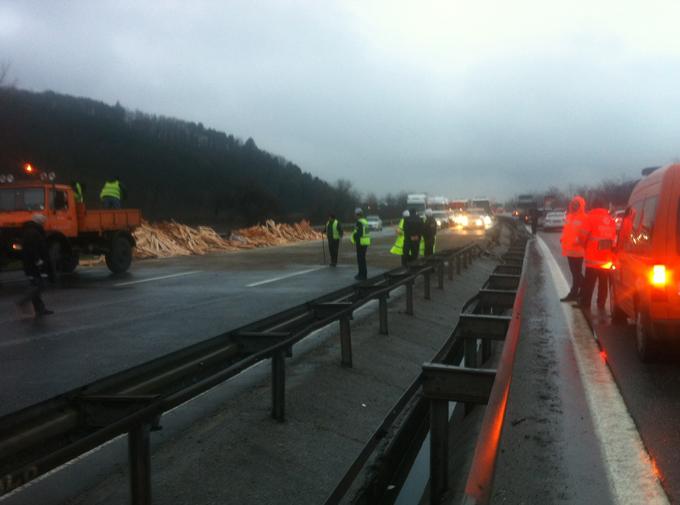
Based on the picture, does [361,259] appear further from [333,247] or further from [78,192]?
[78,192]

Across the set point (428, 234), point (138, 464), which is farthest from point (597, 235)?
point (138, 464)

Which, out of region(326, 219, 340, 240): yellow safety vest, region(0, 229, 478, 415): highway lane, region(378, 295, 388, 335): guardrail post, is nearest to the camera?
region(0, 229, 478, 415): highway lane

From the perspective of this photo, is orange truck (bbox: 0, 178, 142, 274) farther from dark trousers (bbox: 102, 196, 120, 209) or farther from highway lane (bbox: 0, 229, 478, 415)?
dark trousers (bbox: 102, 196, 120, 209)

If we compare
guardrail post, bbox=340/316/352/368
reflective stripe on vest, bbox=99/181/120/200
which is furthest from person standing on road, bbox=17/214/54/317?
reflective stripe on vest, bbox=99/181/120/200

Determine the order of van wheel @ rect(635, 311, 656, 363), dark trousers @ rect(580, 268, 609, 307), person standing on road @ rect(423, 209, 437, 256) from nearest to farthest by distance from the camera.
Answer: van wheel @ rect(635, 311, 656, 363) → dark trousers @ rect(580, 268, 609, 307) → person standing on road @ rect(423, 209, 437, 256)

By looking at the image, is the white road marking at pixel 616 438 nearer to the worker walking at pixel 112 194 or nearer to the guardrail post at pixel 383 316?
the guardrail post at pixel 383 316

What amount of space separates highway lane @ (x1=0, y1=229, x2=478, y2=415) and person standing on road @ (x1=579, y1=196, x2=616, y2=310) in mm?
5219

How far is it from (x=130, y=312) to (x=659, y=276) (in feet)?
28.5

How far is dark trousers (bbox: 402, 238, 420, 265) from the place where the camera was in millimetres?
18266

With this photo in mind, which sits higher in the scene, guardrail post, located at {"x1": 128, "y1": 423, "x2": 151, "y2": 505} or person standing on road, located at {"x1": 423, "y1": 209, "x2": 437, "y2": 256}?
person standing on road, located at {"x1": 423, "y1": 209, "x2": 437, "y2": 256}

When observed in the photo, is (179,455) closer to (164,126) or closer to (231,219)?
(231,219)

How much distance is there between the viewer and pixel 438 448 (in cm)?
492

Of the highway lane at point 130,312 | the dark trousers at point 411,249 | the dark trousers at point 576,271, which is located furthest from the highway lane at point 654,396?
the dark trousers at point 411,249

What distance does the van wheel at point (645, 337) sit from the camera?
7566 millimetres
